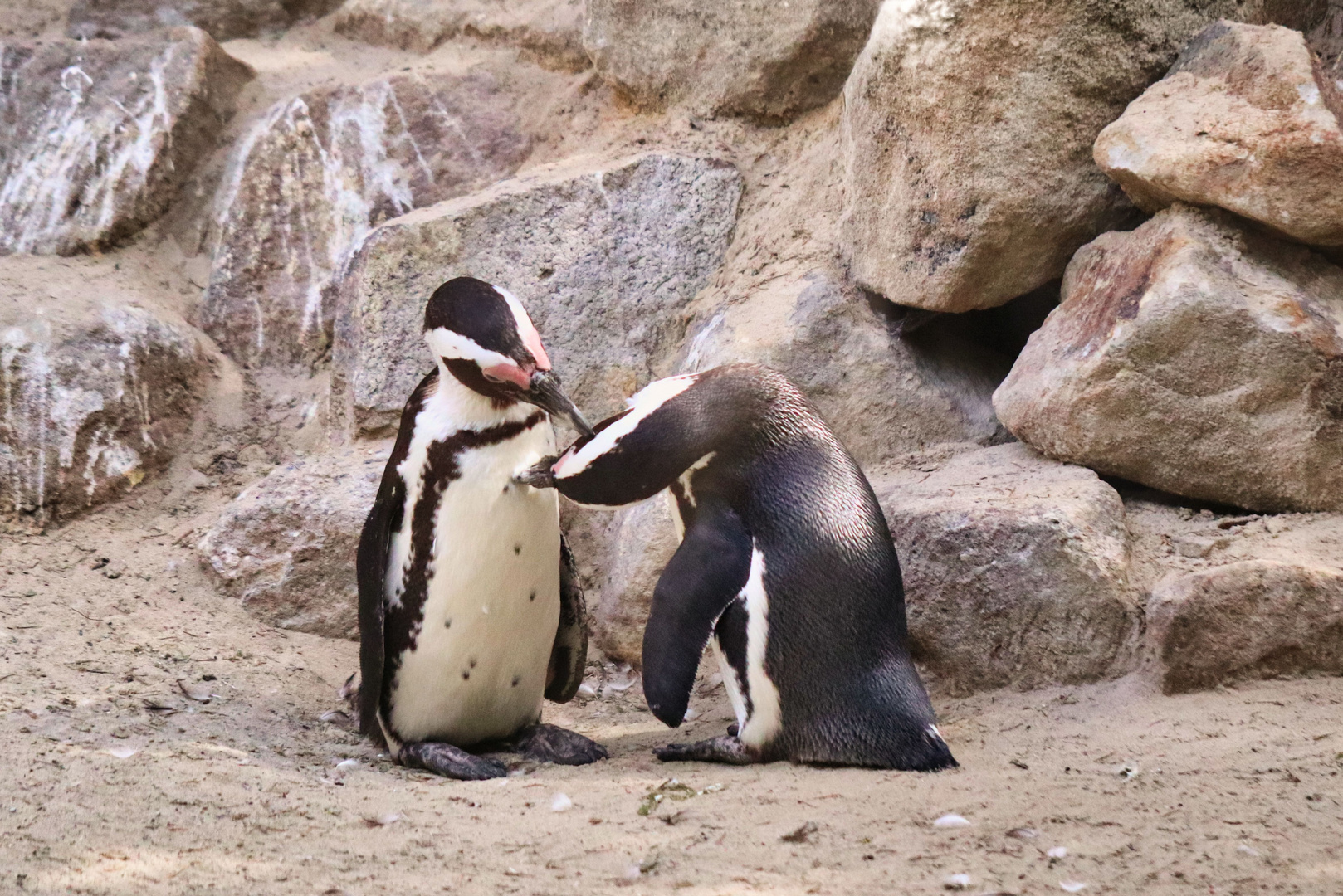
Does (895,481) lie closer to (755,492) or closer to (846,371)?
(846,371)

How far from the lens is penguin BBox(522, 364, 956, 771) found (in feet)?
9.96

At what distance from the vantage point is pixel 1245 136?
3.35m

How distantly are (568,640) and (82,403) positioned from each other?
2330 millimetres

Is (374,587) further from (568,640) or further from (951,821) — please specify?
(951,821)

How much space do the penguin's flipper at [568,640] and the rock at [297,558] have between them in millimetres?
896

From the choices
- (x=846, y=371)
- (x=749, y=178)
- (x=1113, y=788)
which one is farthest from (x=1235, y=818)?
(x=749, y=178)

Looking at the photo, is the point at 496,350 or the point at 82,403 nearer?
the point at 496,350

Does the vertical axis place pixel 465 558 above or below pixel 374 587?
above

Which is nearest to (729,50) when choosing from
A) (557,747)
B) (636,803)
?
(557,747)

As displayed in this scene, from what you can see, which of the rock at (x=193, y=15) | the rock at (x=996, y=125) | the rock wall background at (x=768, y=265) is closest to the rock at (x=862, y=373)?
the rock wall background at (x=768, y=265)

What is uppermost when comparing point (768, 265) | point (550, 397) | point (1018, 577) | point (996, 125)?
point (996, 125)

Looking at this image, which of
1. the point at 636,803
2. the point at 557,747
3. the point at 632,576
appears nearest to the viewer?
the point at 636,803

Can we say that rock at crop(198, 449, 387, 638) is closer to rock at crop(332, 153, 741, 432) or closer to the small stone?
rock at crop(332, 153, 741, 432)

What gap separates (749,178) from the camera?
5.02 m
